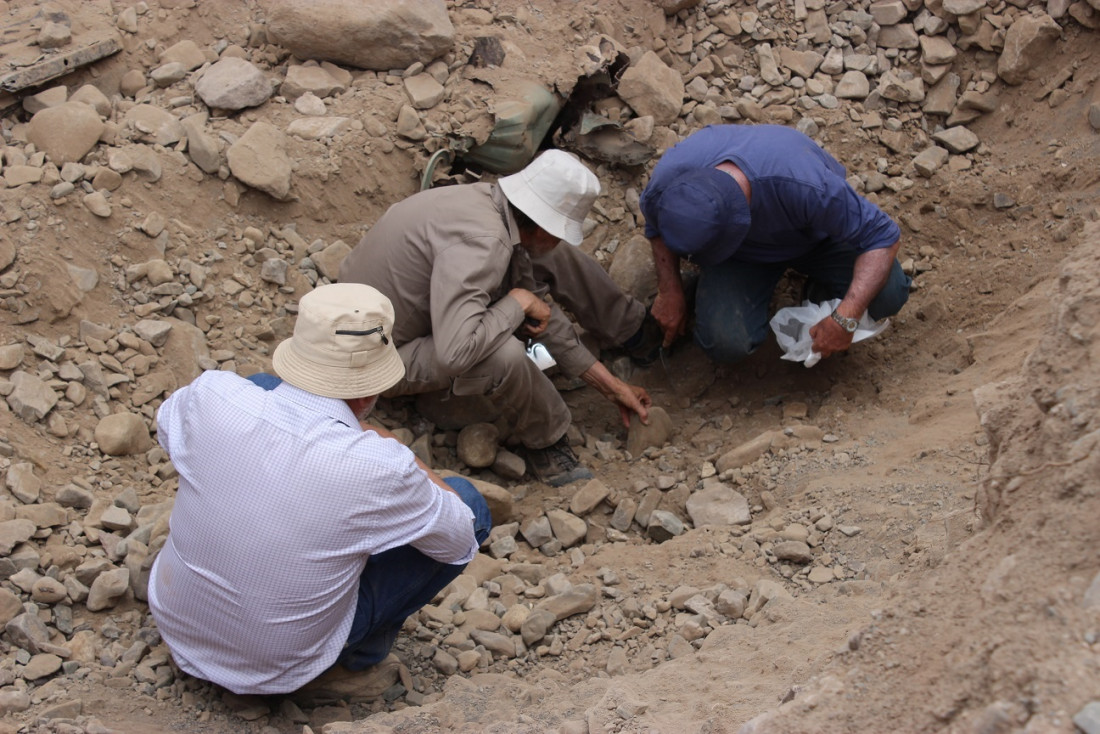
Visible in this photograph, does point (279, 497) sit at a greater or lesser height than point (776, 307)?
greater

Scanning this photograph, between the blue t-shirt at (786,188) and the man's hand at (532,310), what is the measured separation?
2.10 ft

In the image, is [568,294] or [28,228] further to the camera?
[568,294]

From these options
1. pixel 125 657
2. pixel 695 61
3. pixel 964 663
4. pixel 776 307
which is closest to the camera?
pixel 964 663

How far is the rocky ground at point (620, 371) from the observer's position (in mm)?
1973

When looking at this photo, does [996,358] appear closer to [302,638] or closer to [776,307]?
[776,307]

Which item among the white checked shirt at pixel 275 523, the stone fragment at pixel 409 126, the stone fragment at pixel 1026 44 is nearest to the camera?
the white checked shirt at pixel 275 523

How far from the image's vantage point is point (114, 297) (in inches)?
153

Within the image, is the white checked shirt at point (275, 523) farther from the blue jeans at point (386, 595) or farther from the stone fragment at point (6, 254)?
the stone fragment at point (6, 254)

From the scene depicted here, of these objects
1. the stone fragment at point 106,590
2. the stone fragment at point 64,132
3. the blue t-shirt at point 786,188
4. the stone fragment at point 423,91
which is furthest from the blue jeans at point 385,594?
the stone fragment at point 423,91

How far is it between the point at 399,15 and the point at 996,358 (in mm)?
2998

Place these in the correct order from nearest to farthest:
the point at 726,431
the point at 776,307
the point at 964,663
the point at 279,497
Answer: the point at 964,663
the point at 279,497
the point at 726,431
the point at 776,307

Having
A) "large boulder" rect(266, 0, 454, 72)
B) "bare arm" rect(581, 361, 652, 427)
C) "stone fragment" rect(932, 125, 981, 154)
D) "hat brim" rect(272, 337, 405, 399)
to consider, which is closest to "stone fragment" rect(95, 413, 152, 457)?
"hat brim" rect(272, 337, 405, 399)

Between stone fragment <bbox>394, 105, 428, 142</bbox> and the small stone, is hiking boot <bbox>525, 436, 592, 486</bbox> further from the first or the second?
stone fragment <bbox>394, 105, 428, 142</bbox>

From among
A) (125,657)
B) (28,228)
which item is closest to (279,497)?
(125,657)
